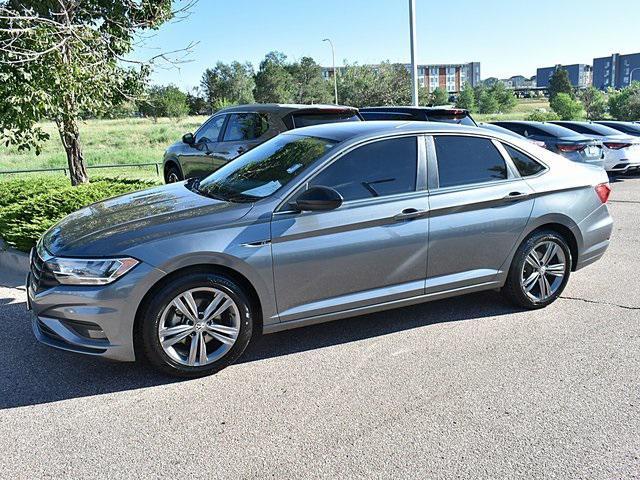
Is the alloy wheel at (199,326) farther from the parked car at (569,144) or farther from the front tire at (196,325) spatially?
the parked car at (569,144)

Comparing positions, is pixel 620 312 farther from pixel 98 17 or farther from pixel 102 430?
pixel 98 17

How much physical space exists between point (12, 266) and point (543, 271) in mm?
5556

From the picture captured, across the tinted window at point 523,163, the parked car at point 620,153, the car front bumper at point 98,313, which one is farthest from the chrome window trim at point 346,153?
the parked car at point 620,153

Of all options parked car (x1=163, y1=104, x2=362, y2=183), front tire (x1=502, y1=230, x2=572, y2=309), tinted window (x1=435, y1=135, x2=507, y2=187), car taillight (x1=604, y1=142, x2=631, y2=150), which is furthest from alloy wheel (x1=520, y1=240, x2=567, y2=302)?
car taillight (x1=604, y1=142, x2=631, y2=150)

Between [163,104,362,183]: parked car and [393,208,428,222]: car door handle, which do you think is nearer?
[393,208,428,222]: car door handle

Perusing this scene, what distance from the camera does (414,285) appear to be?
4469 millimetres

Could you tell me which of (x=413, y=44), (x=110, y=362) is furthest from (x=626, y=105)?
(x=110, y=362)

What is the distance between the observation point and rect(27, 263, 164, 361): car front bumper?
3572mm

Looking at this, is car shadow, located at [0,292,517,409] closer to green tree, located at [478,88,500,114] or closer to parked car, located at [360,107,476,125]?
parked car, located at [360,107,476,125]

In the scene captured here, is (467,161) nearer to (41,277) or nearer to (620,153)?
(41,277)

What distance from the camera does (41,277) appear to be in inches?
150

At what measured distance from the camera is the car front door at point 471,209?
178 inches

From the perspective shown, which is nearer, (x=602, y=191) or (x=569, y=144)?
(x=602, y=191)

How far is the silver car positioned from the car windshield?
0.7 inches
